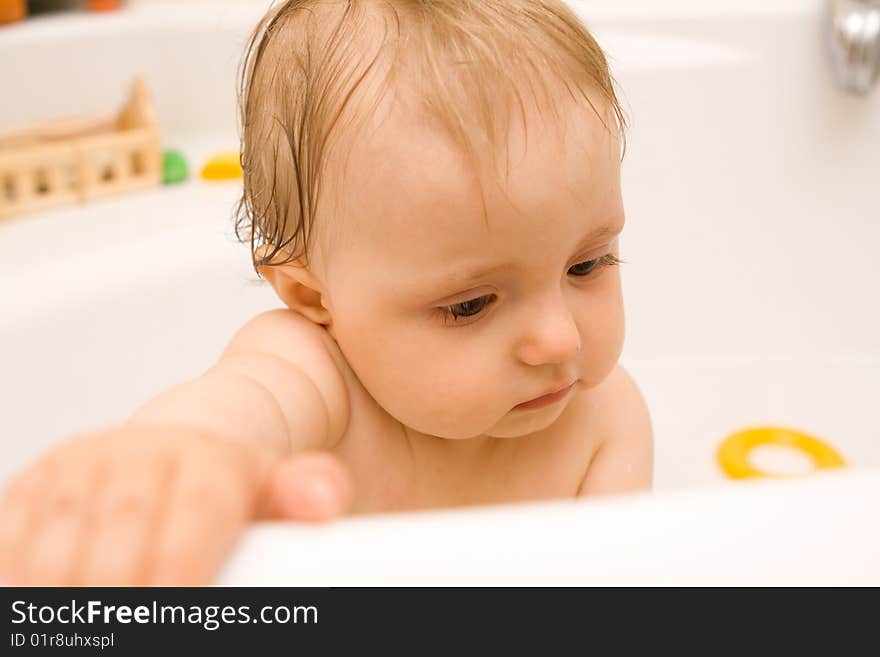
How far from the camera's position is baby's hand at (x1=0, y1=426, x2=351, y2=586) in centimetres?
36

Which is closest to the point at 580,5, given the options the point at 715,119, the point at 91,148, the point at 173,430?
the point at 715,119

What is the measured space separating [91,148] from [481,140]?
2.76 feet

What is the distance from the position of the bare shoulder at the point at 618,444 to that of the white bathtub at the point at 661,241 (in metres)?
0.36

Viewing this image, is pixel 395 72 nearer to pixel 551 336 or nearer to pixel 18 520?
pixel 551 336

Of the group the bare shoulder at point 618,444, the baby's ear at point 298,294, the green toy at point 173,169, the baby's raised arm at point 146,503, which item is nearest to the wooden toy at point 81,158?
the green toy at point 173,169

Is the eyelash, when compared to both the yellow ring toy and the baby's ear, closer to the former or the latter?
the baby's ear

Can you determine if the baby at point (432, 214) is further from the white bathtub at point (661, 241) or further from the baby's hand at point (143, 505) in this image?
the white bathtub at point (661, 241)

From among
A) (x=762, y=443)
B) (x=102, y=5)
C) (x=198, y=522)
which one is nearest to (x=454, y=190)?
(x=198, y=522)

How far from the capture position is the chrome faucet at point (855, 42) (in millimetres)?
1221

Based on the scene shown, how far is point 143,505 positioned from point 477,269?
282 mm

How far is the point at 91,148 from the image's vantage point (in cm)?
126

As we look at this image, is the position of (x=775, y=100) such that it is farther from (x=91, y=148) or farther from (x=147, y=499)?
(x=147, y=499)

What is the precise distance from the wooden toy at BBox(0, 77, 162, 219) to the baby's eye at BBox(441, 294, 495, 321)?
801 mm

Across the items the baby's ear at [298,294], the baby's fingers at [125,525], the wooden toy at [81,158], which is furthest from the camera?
the wooden toy at [81,158]
